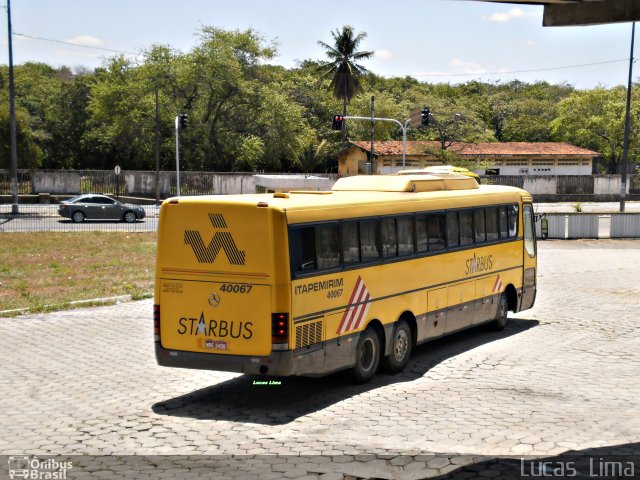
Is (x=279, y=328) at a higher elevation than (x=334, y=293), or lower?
lower

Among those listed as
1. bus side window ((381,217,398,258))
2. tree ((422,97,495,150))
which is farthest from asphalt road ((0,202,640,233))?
bus side window ((381,217,398,258))

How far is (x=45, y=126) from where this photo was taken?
8181cm

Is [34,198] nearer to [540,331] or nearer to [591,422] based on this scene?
[540,331]

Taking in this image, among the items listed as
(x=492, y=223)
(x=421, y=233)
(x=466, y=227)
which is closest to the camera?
(x=421, y=233)

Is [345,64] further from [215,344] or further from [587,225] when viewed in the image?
[215,344]

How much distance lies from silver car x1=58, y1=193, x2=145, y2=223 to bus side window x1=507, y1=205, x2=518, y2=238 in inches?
1287

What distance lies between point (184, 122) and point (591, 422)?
155 ft

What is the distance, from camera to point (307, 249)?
1144 cm

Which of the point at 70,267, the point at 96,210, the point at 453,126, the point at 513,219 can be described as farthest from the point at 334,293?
the point at 453,126

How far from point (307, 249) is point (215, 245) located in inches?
46.0

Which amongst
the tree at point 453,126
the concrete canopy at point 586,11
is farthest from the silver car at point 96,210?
the concrete canopy at point 586,11

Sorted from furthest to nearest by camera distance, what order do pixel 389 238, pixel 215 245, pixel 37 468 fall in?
pixel 389 238 → pixel 215 245 → pixel 37 468

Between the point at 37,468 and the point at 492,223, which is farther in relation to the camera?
the point at 492,223

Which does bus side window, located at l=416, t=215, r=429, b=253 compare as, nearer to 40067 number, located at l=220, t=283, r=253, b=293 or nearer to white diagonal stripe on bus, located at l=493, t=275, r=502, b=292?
white diagonal stripe on bus, located at l=493, t=275, r=502, b=292
